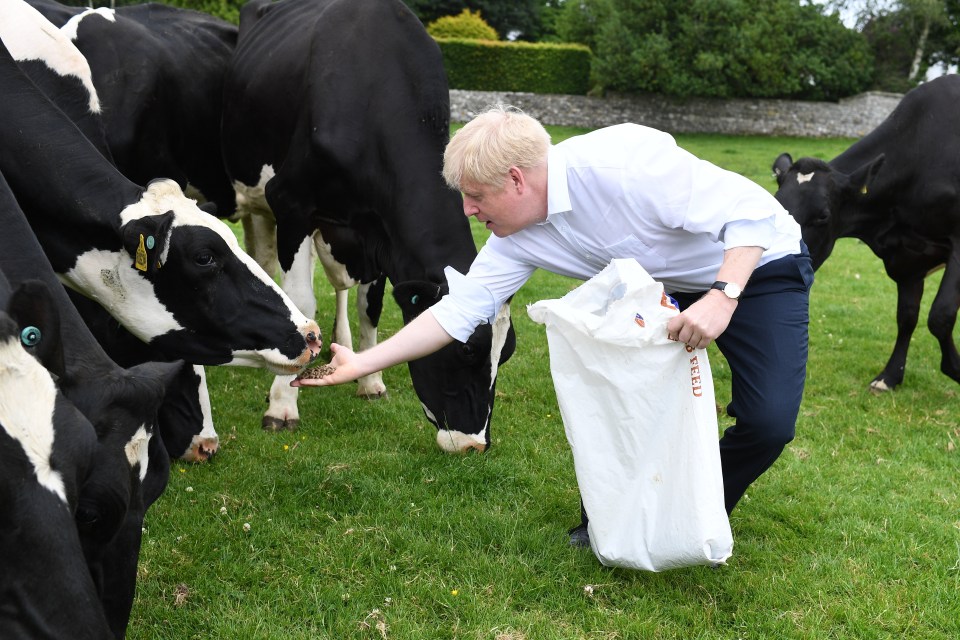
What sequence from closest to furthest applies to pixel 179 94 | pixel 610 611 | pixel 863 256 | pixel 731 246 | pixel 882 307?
pixel 731 246 → pixel 610 611 → pixel 179 94 → pixel 882 307 → pixel 863 256

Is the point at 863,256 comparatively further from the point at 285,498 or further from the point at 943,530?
the point at 285,498

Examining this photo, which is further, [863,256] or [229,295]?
[863,256]

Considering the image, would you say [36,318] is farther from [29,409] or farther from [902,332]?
[902,332]

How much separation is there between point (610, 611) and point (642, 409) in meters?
0.78

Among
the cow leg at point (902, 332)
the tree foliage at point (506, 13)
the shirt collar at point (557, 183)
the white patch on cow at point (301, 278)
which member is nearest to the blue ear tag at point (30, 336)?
the shirt collar at point (557, 183)

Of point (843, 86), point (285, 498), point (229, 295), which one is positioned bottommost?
point (843, 86)

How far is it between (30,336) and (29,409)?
35cm

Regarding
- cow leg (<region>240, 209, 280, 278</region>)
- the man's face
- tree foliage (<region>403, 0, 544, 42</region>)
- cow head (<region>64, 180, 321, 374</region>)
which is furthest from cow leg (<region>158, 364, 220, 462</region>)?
tree foliage (<region>403, 0, 544, 42</region>)

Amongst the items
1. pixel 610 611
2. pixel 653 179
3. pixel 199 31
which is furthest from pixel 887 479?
pixel 199 31

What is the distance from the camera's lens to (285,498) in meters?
4.55

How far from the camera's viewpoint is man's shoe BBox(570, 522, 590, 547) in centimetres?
412

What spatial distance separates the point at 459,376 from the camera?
16.6 feet

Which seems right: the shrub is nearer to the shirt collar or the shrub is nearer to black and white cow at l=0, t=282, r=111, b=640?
the shirt collar

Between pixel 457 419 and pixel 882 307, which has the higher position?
pixel 457 419
